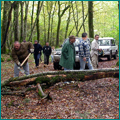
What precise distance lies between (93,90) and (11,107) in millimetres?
2842

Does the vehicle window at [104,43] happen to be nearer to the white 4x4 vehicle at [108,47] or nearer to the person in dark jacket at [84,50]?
the white 4x4 vehicle at [108,47]

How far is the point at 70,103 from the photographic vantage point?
5574mm

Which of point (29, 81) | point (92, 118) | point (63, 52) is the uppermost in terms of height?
point (63, 52)

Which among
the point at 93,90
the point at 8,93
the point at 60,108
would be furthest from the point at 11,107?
the point at 93,90

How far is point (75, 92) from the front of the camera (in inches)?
252

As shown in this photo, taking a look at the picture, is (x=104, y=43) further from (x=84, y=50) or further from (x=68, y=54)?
(x=68, y=54)

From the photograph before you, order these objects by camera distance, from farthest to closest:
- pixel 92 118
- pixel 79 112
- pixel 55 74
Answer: pixel 55 74 < pixel 79 112 < pixel 92 118

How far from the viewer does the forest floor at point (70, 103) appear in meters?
4.88

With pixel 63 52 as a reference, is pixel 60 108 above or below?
below

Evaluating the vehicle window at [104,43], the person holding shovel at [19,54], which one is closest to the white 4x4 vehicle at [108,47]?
the vehicle window at [104,43]

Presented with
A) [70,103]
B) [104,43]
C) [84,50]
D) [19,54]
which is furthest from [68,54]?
[104,43]

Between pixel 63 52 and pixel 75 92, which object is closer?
pixel 75 92

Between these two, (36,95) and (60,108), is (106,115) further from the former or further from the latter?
(36,95)

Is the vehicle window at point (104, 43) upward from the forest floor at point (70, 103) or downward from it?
upward
